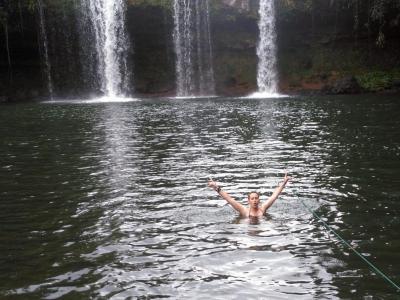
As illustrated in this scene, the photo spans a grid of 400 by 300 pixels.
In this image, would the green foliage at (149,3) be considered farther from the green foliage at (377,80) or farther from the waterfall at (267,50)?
the green foliage at (377,80)

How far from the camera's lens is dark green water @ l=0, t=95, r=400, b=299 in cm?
667

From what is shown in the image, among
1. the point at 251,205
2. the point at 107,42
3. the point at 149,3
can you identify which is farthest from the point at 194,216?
the point at 107,42

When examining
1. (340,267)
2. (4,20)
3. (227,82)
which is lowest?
(340,267)

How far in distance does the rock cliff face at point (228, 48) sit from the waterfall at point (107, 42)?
3.20ft

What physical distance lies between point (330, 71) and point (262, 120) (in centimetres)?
2653

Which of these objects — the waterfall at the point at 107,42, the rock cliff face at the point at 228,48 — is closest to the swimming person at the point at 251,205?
the rock cliff face at the point at 228,48

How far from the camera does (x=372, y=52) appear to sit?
157 feet

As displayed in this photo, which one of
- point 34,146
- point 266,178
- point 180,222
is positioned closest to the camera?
point 180,222

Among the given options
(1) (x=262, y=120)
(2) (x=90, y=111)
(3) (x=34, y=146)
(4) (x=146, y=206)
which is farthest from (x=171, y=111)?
(4) (x=146, y=206)

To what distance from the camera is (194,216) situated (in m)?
9.52

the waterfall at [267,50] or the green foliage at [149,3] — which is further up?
the green foliage at [149,3]

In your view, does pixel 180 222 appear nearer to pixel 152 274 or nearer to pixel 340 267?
pixel 152 274

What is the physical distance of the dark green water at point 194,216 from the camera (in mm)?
6672

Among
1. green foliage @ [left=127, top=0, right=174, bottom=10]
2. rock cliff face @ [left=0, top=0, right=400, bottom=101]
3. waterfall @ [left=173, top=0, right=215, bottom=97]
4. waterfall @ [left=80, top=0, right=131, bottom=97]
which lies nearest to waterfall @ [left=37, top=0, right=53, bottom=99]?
rock cliff face @ [left=0, top=0, right=400, bottom=101]
